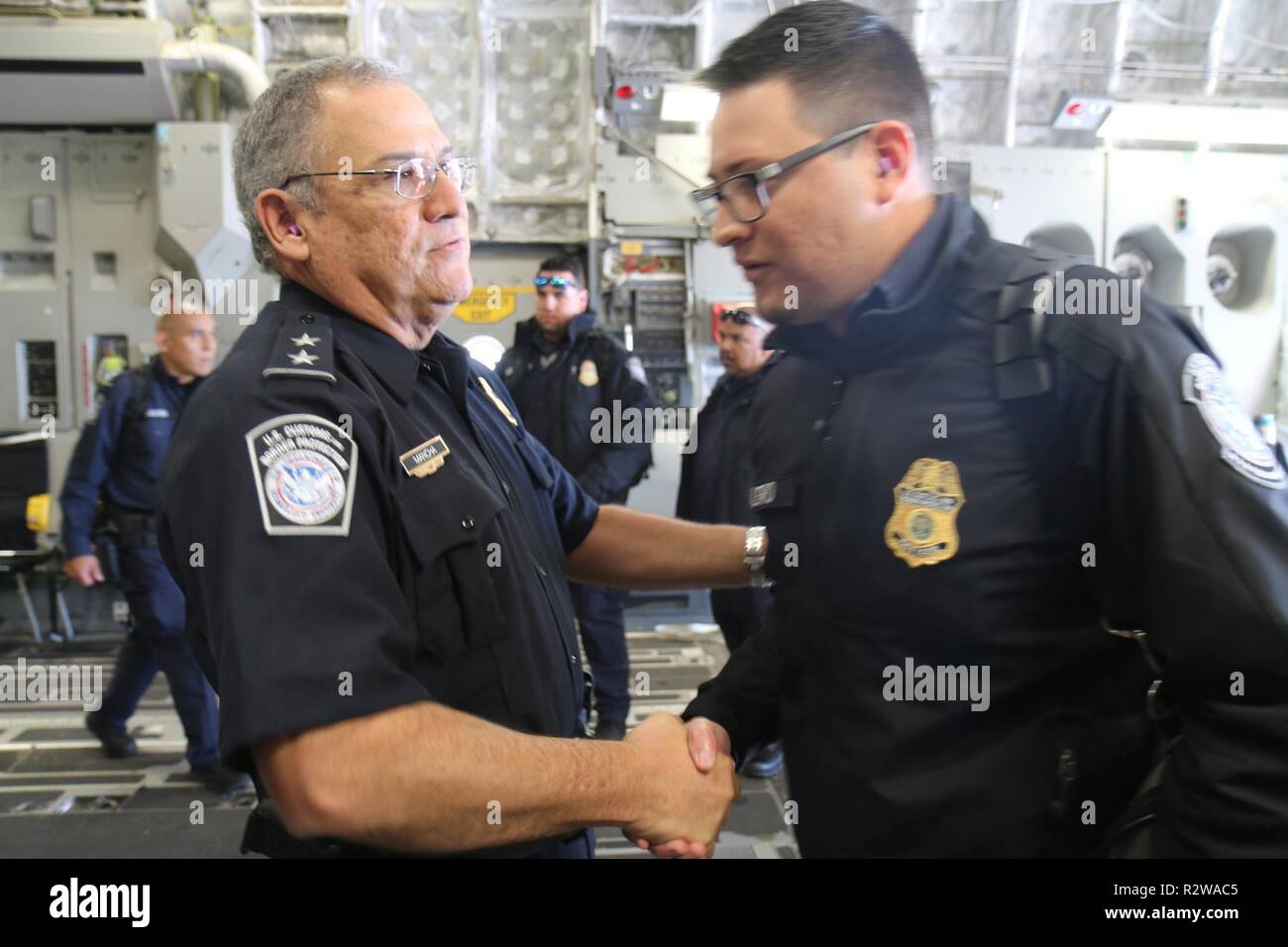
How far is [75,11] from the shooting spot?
5.58 meters

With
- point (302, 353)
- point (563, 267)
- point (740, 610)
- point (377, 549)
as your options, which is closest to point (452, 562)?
point (377, 549)

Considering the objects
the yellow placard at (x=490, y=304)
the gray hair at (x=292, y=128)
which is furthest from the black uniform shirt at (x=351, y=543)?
the yellow placard at (x=490, y=304)

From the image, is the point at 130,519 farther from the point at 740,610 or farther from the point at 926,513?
the point at 926,513

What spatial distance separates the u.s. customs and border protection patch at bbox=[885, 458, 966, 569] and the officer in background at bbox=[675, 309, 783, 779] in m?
2.71

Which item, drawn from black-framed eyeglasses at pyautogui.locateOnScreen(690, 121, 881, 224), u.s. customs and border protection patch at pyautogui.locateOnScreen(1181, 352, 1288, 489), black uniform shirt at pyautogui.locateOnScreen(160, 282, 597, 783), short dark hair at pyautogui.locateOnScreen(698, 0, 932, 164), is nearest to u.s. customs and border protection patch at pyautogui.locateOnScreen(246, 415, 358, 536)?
black uniform shirt at pyautogui.locateOnScreen(160, 282, 597, 783)

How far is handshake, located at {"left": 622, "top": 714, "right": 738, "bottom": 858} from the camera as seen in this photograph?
4.30 feet

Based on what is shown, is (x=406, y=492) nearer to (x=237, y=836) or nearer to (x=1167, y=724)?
(x=1167, y=724)

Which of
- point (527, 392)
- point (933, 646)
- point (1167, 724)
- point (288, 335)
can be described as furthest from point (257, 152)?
point (527, 392)

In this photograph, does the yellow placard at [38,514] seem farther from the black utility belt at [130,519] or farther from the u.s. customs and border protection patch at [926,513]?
the u.s. customs and border protection patch at [926,513]

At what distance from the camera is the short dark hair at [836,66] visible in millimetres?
1355

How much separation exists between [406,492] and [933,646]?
0.74 metres

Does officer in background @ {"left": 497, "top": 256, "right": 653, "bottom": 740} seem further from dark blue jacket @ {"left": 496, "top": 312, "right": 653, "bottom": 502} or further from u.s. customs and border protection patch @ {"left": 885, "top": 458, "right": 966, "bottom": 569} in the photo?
u.s. customs and border protection patch @ {"left": 885, "top": 458, "right": 966, "bottom": 569}

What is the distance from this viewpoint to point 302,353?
124 cm

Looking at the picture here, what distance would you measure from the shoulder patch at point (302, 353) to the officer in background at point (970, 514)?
62cm
